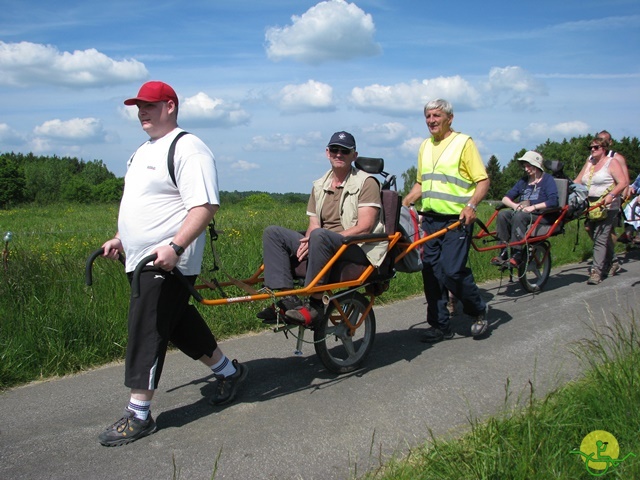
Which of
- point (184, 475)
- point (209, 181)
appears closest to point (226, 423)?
point (184, 475)

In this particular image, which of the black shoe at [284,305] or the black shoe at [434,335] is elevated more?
the black shoe at [284,305]

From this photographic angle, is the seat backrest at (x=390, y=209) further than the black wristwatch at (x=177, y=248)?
Yes

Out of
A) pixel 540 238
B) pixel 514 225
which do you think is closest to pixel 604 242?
pixel 540 238

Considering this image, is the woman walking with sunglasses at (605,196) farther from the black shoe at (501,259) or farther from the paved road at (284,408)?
the paved road at (284,408)

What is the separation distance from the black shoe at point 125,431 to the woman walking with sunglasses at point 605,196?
756 cm

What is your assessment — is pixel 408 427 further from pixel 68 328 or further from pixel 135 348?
pixel 68 328

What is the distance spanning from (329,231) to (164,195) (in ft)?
4.58

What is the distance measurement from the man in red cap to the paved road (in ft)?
1.15

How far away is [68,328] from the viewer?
5.62 metres

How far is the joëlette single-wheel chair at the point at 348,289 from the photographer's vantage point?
4.95 m

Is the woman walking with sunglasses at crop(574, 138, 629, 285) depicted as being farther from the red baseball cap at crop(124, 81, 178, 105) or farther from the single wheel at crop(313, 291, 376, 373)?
the red baseball cap at crop(124, 81, 178, 105)

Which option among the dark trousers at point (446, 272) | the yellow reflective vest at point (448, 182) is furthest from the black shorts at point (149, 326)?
the yellow reflective vest at point (448, 182)

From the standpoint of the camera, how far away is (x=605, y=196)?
32.6 feet

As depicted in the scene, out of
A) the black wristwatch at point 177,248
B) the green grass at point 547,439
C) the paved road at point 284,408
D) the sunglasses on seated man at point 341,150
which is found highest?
the sunglasses on seated man at point 341,150
